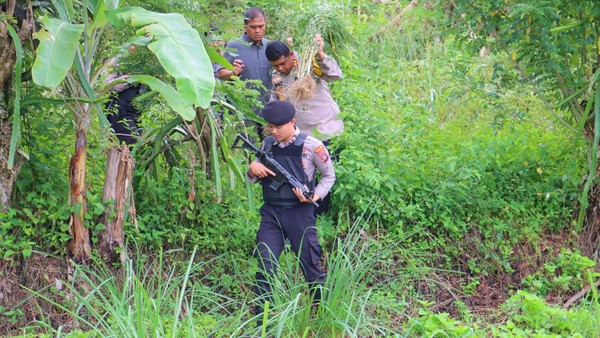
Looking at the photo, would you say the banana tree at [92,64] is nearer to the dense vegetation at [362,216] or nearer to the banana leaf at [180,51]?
the banana leaf at [180,51]

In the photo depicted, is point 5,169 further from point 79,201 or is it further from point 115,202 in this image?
point 115,202

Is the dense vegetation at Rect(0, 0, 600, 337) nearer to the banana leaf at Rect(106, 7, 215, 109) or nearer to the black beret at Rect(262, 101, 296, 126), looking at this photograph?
the black beret at Rect(262, 101, 296, 126)

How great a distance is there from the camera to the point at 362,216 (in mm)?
6582

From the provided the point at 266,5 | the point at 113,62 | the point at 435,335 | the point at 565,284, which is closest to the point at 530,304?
the point at 435,335

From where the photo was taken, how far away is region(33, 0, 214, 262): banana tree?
493cm

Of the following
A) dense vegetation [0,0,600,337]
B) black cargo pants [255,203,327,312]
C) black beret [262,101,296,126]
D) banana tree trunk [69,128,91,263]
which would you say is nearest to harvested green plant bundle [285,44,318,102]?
dense vegetation [0,0,600,337]

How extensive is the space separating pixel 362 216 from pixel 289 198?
856 mm

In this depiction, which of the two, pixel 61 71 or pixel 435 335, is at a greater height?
pixel 61 71

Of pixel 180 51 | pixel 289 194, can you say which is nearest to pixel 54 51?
pixel 180 51

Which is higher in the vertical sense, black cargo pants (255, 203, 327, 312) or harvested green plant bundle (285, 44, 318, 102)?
harvested green plant bundle (285, 44, 318, 102)

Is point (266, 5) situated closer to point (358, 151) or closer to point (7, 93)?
point (358, 151)

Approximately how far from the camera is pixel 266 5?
988 centimetres

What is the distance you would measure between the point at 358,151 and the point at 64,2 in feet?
9.25

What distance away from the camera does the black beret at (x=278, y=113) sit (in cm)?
582
